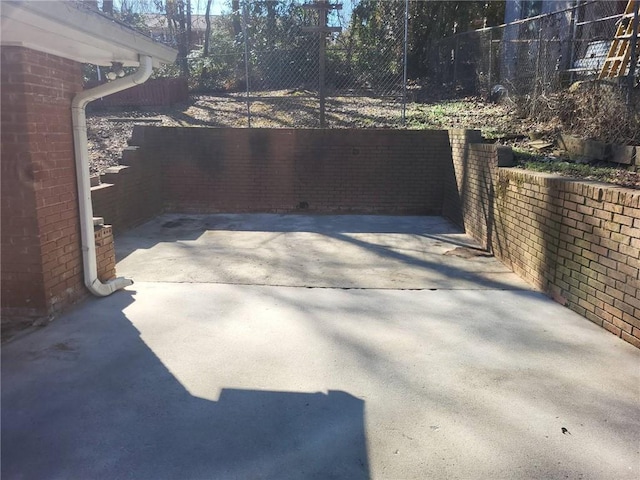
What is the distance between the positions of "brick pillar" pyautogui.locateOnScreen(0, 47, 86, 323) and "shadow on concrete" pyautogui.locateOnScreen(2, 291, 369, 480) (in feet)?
2.43

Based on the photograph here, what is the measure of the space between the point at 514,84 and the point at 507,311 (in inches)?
297

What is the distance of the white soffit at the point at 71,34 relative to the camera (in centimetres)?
262

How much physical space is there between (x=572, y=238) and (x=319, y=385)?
2801mm

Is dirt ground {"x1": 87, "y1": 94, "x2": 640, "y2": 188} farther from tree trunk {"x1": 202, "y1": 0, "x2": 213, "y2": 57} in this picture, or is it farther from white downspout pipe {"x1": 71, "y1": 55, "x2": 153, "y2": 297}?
tree trunk {"x1": 202, "y1": 0, "x2": 213, "y2": 57}

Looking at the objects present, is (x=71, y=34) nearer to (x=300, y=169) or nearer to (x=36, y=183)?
(x=36, y=183)

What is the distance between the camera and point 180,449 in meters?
2.35

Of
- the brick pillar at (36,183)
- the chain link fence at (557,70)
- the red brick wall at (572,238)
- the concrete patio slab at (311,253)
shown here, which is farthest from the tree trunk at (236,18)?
the brick pillar at (36,183)

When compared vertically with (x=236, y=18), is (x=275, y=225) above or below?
below

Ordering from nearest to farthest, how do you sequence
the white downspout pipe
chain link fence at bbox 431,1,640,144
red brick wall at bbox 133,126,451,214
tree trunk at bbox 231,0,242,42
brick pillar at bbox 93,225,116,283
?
the white downspout pipe, brick pillar at bbox 93,225,116,283, chain link fence at bbox 431,1,640,144, red brick wall at bbox 133,126,451,214, tree trunk at bbox 231,0,242,42

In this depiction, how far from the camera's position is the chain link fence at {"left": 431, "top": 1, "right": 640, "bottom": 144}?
21.0 ft

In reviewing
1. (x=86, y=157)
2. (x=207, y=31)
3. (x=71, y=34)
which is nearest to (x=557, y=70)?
(x=86, y=157)

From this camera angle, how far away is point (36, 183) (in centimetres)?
366

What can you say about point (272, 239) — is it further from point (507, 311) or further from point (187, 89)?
point (187, 89)

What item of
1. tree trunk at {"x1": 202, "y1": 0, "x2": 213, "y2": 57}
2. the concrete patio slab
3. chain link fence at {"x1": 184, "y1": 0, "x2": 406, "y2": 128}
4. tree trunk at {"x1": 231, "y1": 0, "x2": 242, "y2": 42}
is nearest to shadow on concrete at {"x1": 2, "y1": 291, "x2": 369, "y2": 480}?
the concrete patio slab
